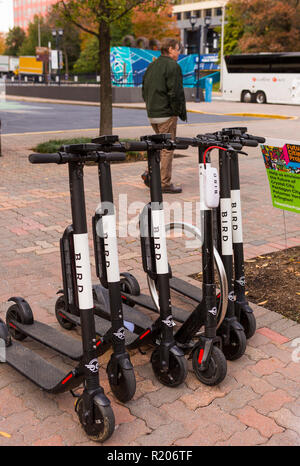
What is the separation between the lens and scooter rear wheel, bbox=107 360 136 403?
10.1ft

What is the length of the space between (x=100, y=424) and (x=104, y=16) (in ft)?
A: 33.5

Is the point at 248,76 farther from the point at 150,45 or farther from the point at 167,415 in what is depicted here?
the point at 167,415

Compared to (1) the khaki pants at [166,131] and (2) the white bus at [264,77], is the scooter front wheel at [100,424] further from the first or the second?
(2) the white bus at [264,77]

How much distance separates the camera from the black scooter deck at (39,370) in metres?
3.05

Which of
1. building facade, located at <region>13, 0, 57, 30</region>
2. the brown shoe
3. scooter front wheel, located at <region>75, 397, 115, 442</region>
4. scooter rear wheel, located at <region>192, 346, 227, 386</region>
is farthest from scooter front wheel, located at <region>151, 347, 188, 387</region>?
building facade, located at <region>13, 0, 57, 30</region>

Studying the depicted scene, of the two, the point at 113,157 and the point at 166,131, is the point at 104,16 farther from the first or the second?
the point at 113,157

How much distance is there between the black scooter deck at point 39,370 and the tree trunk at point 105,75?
→ 949cm

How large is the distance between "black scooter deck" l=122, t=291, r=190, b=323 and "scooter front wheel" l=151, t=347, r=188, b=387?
0.60m

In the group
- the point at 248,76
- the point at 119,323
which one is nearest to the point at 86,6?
the point at 119,323

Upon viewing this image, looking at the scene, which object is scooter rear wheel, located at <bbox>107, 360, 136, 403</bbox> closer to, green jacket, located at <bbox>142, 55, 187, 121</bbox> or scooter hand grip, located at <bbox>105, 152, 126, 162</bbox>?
scooter hand grip, located at <bbox>105, 152, 126, 162</bbox>

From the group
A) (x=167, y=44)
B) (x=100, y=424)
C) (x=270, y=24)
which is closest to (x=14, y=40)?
(x=270, y=24)

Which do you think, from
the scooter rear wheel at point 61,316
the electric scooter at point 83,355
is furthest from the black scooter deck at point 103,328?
the electric scooter at point 83,355

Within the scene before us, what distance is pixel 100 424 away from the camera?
283cm

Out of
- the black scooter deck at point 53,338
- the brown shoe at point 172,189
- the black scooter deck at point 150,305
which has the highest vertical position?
the brown shoe at point 172,189
